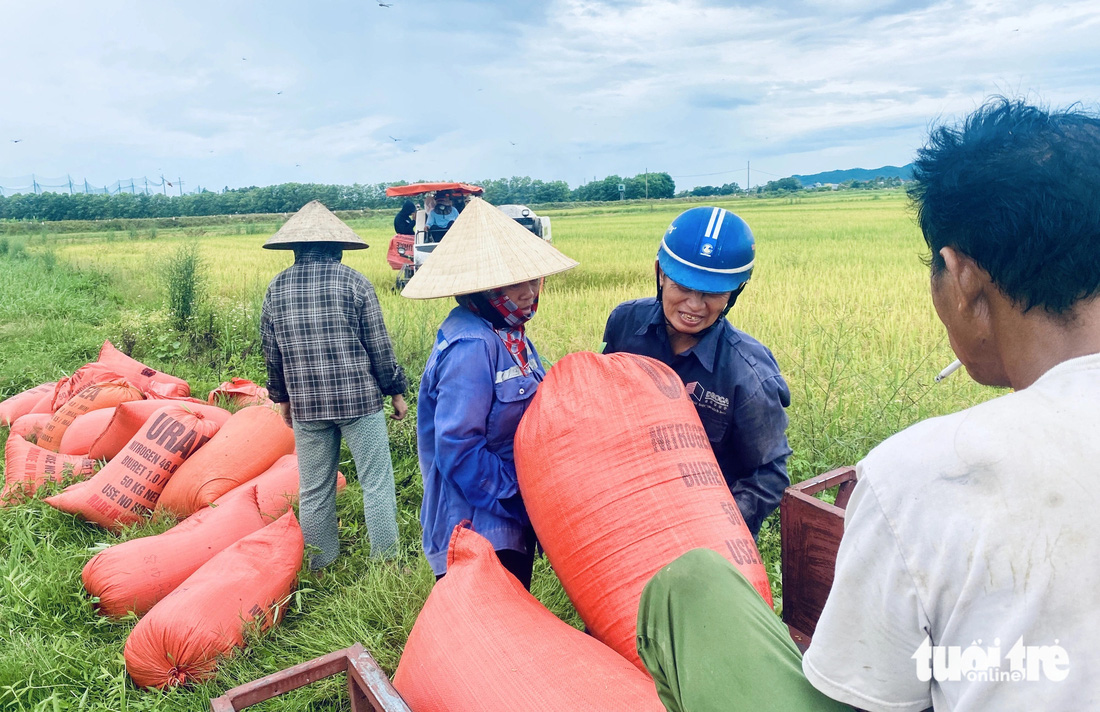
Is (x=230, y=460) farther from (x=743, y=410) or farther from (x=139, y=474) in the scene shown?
(x=743, y=410)

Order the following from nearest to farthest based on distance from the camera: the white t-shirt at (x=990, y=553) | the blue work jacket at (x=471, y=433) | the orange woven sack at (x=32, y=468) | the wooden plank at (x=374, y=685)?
the white t-shirt at (x=990, y=553) < the wooden plank at (x=374, y=685) < the blue work jacket at (x=471, y=433) < the orange woven sack at (x=32, y=468)

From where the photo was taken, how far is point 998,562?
0.64m

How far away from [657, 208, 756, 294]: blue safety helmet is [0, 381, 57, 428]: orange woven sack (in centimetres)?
464

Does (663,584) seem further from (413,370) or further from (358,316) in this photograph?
(413,370)

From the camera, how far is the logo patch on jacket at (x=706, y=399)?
6.11 ft

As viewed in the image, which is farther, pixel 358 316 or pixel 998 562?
pixel 358 316

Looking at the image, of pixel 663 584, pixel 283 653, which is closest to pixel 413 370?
pixel 283 653

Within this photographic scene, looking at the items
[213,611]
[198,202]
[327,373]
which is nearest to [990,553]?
[213,611]

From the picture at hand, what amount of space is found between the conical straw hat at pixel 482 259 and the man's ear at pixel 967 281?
1.10 meters

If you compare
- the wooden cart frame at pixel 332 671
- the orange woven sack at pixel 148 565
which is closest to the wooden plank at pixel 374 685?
the wooden cart frame at pixel 332 671

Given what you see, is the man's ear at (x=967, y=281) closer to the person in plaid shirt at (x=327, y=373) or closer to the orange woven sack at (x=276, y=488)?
the person in plaid shirt at (x=327, y=373)

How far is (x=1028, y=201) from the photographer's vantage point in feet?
2.51

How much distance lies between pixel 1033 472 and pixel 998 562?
88 millimetres

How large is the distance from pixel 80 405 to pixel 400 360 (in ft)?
6.55
